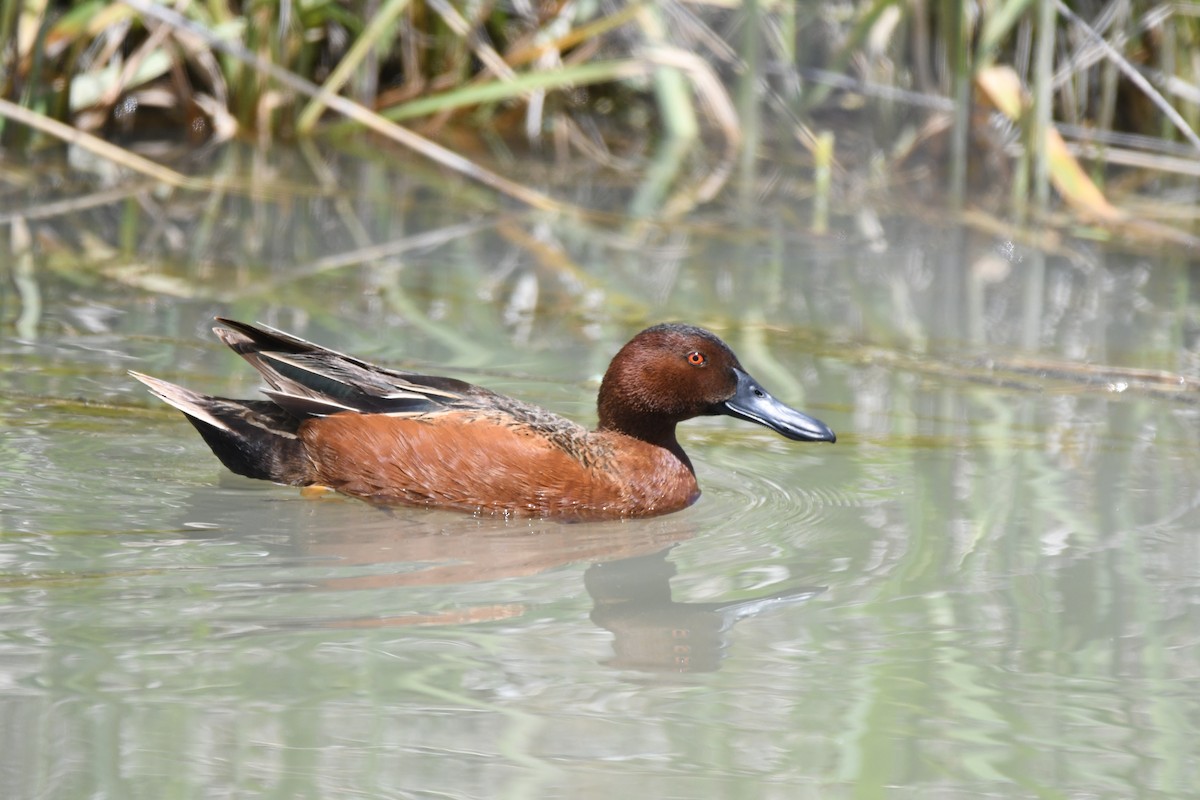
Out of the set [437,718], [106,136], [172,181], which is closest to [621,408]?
[437,718]

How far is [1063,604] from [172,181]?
638 cm

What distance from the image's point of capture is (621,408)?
217 inches

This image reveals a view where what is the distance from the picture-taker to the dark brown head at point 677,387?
5.44 meters

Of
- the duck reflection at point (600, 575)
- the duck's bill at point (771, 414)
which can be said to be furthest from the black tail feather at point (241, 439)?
the duck's bill at point (771, 414)

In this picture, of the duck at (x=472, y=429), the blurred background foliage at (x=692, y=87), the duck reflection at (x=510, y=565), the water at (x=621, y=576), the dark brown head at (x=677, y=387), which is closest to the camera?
the water at (x=621, y=576)

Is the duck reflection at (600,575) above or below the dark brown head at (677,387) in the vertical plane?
below

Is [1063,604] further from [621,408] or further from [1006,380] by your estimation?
[1006,380]

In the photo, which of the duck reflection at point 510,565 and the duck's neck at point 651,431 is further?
the duck's neck at point 651,431

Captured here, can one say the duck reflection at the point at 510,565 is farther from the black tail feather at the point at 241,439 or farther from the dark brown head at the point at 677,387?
the dark brown head at the point at 677,387

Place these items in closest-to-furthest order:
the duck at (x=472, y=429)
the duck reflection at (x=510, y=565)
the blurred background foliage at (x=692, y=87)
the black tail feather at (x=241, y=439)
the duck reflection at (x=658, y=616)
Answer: the duck reflection at (x=658, y=616) < the duck reflection at (x=510, y=565) < the duck at (x=472, y=429) < the black tail feather at (x=241, y=439) < the blurred background foliage at (x=692, y=87)

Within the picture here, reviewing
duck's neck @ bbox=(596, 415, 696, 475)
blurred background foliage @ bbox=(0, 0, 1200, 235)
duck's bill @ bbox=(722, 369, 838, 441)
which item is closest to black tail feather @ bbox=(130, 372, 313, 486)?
duck's neck @ bbox=(596, 415, 696, 475)

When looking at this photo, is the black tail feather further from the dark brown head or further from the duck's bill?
the duck's bill

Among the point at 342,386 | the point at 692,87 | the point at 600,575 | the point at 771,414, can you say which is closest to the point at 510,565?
the point at 600,575

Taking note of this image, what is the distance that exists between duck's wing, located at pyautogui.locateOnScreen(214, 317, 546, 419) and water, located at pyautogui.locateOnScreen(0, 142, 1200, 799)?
298mm
